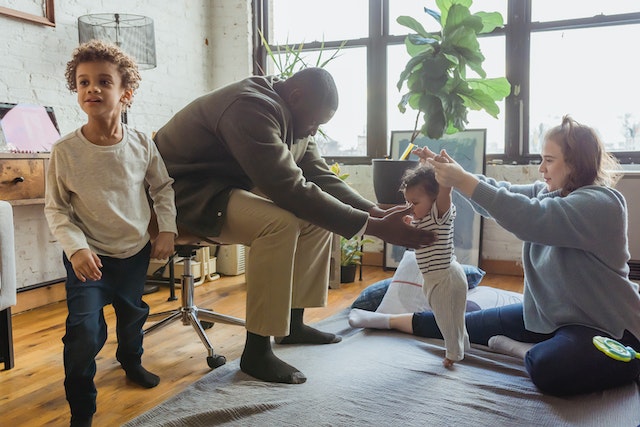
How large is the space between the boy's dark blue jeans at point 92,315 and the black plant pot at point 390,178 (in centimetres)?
173

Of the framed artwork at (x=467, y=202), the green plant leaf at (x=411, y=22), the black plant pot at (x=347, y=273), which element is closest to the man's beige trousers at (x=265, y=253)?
the black plant pot at (x=347, y=273)

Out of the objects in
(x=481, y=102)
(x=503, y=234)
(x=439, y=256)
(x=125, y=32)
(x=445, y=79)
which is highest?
(x=125, y=32)

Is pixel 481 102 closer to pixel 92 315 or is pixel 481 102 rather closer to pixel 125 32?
pixel 125 32

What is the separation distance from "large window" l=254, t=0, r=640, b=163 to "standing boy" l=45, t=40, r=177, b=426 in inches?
87.2

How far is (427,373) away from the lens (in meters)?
1.78

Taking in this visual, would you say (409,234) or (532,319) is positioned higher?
(409,234)

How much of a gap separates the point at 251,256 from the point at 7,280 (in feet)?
2.87

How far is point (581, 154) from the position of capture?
1.70 m

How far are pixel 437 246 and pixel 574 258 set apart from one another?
0.40 metres

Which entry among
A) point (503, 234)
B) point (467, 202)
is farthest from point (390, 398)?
point (503, 234)

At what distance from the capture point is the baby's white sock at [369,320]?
223 cm

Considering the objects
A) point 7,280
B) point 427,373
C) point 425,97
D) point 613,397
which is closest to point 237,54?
point 425,97

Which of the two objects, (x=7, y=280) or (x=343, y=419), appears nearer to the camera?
(x=343, y=419)

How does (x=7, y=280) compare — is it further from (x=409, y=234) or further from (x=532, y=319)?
(x=532, y=319)
